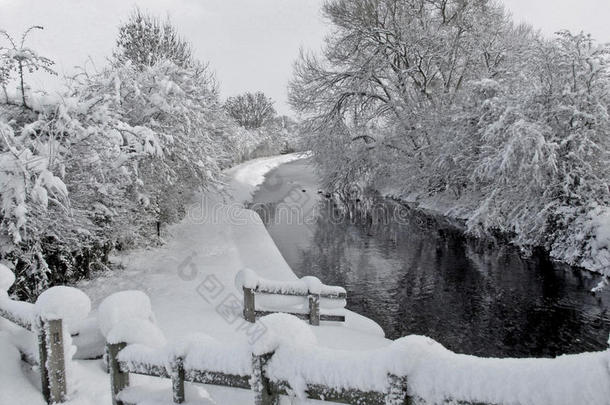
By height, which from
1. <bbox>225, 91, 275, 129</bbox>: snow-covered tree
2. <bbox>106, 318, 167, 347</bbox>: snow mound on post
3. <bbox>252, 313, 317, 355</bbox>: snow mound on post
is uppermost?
<bbox>225, 91, 275, 129</bbox>: snow-covered tree

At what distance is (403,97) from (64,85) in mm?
17585

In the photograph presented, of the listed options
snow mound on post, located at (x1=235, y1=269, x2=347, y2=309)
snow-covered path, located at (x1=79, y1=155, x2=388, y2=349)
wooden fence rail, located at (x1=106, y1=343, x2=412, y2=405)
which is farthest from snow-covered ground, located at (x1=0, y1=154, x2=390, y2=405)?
snow mound on post, located at (x1=235, y1=269, x2=347, y2=309)

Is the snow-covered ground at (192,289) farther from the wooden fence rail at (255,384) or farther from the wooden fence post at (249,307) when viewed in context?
Result: the wooden fence rail at (255,384)

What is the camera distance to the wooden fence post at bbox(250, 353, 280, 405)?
8.94 feet

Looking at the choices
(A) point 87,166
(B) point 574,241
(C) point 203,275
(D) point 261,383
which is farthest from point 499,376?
(B) point 574,241

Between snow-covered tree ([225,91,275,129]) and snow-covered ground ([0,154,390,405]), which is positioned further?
snow-covered tree ([225,91,275,129])

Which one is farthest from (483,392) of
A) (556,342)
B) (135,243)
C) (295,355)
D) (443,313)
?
(135,243)

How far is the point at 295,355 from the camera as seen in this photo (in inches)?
103

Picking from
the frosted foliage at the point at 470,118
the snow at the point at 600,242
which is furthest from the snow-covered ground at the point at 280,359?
the frosted foliage at the point at 470,118

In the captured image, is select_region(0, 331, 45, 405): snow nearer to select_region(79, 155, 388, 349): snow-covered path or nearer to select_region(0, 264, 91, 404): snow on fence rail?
select_region(0, 264, 91, 404): snow on fence rail

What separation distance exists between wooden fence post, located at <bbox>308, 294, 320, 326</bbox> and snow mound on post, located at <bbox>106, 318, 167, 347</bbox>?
3.42 m

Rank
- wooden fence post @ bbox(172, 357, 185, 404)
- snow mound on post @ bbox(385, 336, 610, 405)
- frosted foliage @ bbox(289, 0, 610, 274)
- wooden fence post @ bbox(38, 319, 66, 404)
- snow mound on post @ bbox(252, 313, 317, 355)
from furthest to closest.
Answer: frosted foliage @ bbox(289, 0, 610, 274) → wooden fence post @ bbox(38, 319, 66, 404) → wooden fence post @ bbox(172, 357, 185, 404) → snow mound on post @ bbox(252, 313, 317, 355) → snow mound on post @ bbox(385, 336, 610, 405)

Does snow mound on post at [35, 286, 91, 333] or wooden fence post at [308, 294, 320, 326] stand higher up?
snow mound on post at [35, 286, 91, 333]

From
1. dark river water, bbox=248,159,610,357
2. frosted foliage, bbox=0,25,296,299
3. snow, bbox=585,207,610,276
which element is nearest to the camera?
frosted foliage, bbox=0,25,296,299
